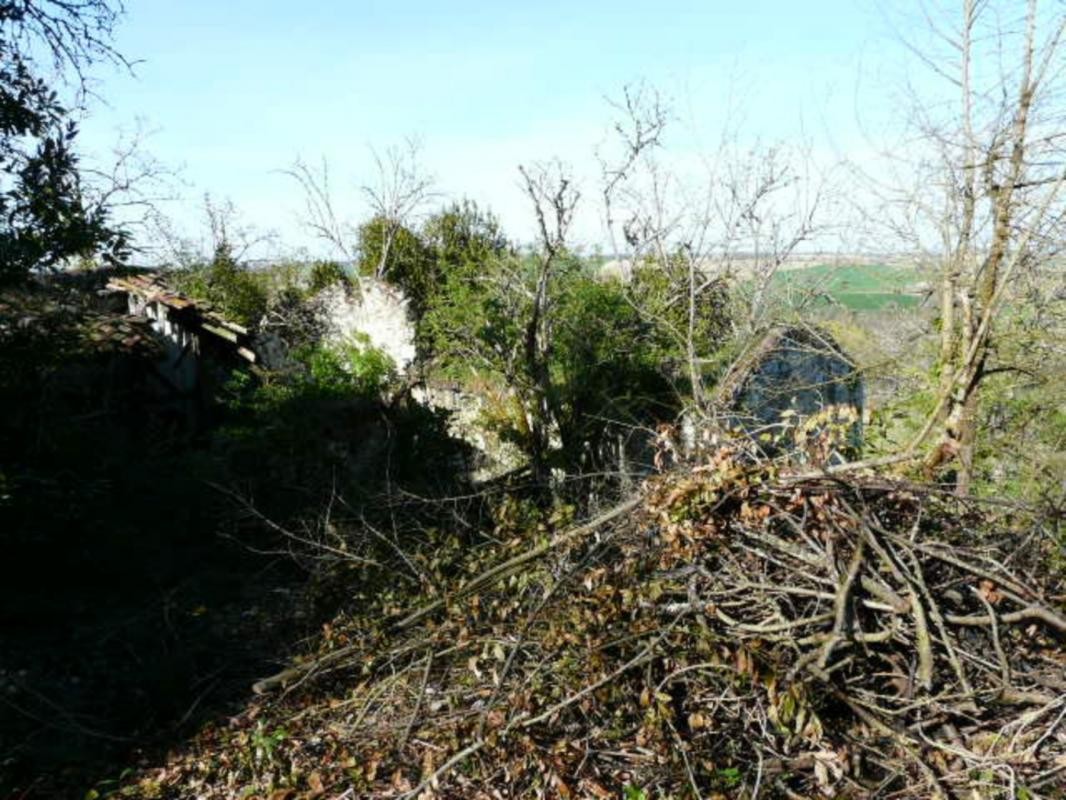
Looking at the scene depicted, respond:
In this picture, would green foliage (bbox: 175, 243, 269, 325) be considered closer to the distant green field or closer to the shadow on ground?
the shadow on ground

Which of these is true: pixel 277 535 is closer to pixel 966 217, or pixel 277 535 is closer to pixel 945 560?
pixel 945 560

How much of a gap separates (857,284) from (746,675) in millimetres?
7288

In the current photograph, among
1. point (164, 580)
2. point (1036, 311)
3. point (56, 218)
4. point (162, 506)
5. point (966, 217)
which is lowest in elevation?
point (164, 580)

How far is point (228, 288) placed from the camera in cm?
1928

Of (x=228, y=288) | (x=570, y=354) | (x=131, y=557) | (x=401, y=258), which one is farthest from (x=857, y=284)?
(x=228, y=288)

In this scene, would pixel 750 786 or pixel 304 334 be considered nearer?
pixel 750 786

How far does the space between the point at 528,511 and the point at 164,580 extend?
3.81 metres

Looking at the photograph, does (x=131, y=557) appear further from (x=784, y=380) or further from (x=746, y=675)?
(x=784, y=380)

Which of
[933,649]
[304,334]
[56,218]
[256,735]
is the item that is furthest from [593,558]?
[304,334]

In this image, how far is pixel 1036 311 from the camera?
7.99 m

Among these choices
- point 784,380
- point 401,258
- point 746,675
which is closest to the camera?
point 746,675

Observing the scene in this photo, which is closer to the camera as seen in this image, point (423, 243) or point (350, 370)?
point (350, 370)

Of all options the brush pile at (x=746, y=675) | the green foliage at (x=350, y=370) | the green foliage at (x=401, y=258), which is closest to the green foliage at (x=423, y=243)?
the green foliage at (x=401, y=258)

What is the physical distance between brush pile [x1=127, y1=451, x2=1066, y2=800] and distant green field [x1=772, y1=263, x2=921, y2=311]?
3915mm
